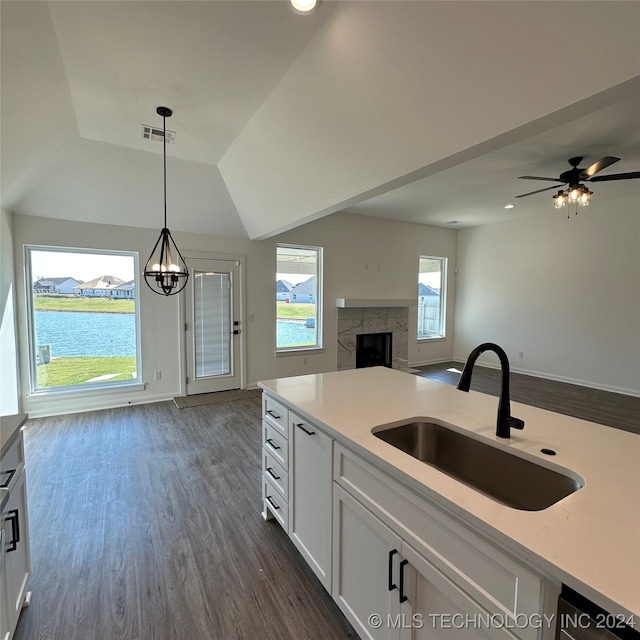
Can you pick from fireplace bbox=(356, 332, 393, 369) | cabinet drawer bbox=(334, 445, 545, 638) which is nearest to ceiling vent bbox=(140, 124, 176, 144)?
cabinet drawer bbox=(334, 445, 545, 638)

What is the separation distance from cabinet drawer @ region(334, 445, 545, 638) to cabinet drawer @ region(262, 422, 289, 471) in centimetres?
68

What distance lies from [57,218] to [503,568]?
5320 millimetres

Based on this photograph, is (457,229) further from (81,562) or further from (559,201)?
(81,562)

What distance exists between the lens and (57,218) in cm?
419

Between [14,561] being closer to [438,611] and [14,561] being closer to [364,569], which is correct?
[364,569]

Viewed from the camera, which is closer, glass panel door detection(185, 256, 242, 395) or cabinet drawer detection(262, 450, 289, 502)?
cabinet drawer detection(262, 450, 289, 502)

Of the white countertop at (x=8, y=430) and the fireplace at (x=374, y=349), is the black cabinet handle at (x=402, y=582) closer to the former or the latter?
the white countertop at (x=8, y=430)

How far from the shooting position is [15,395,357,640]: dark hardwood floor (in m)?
1.58

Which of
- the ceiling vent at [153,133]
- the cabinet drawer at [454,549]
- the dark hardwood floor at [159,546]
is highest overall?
the ceiling vent at [153,133]

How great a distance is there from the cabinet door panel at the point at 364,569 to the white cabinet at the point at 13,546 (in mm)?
1295

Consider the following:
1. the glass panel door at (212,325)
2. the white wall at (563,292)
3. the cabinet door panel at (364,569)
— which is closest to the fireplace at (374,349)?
the white wall at (563,292)

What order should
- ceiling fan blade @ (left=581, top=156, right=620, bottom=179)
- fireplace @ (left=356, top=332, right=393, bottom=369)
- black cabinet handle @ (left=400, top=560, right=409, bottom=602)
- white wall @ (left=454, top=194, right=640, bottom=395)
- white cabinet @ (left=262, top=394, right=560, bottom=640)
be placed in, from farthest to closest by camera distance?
fireplace @ (left=356, top=332, right=393, bottom=369)
white wall @ (left=454, top=194, right=640, bottom=395)
ceiling fan blade @ (left=581, top=156, right=620, bottom=179)
black cabinet handle @ (left=400, top=560, right=409, bottom=602)
white cabinet @ (left=262, top=394, right=560, bottom=640)

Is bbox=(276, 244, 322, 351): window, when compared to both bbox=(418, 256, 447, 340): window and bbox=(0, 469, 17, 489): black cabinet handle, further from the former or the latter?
bbox=(0, 469, 17, 489): black cabinet handle

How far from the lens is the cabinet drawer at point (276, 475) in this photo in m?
1.94
